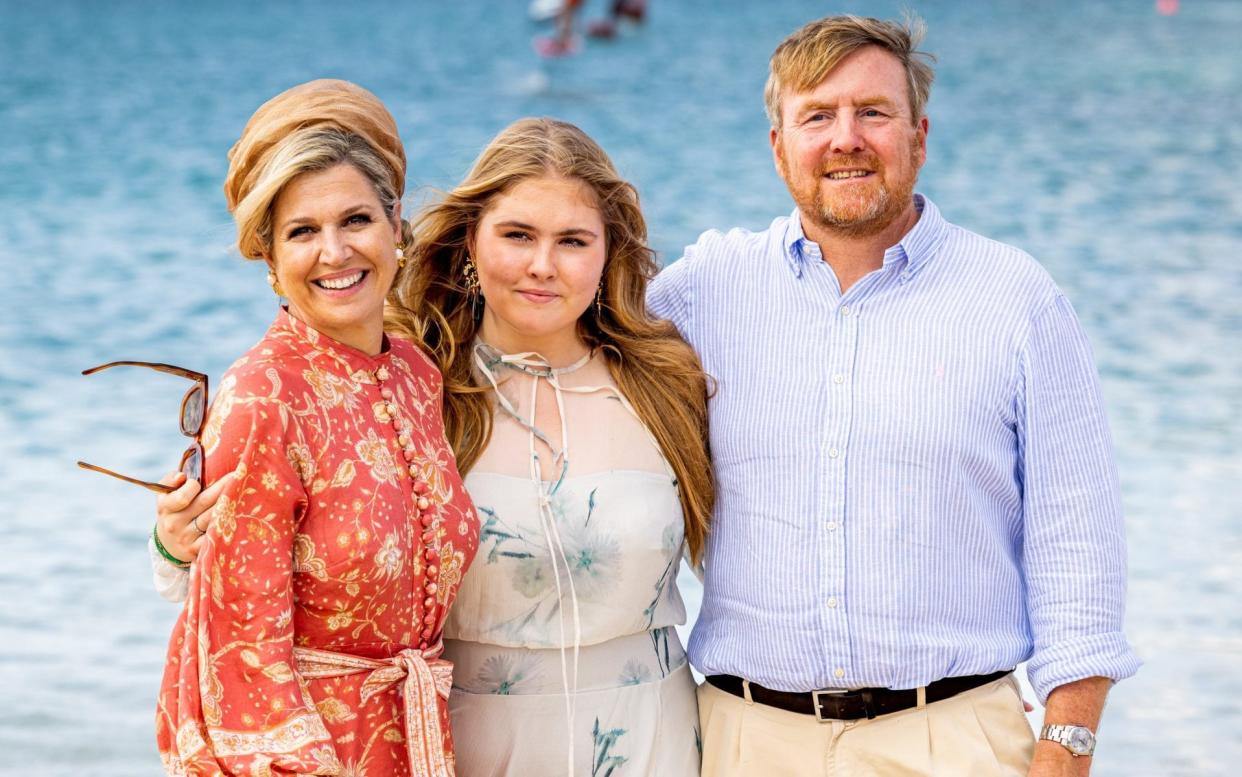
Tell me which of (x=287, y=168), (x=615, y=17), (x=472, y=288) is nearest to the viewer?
(x=287, y=168)

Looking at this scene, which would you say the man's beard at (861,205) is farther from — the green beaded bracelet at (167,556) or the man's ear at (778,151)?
the green beaded bracelet at (167,556)

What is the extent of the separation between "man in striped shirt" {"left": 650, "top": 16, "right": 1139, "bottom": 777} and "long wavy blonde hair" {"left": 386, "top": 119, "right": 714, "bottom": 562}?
9 cm

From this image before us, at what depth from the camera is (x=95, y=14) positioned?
29922 mm

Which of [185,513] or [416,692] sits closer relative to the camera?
[185,513]

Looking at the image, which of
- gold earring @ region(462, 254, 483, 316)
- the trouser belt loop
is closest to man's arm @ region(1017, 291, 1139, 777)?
the trouser belt loop

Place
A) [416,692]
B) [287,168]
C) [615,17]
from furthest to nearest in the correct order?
[615,17] → [416,692] → [287,168]

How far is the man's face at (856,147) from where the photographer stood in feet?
9.27

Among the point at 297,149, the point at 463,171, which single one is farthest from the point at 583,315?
the point at 297,149

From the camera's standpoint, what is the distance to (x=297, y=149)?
233 cm

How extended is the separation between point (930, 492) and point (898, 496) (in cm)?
5

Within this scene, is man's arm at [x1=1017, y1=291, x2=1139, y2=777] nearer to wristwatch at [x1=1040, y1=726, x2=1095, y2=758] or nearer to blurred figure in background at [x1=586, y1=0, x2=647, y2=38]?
wristwatch at [x1=1040, y1=726, x2=1095, y2=758]

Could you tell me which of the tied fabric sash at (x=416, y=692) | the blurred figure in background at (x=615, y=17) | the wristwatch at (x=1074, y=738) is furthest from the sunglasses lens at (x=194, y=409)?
the blurred figure in background at (x=615, y=17)

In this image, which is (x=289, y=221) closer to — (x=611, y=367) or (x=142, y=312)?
(x=611, y=367)

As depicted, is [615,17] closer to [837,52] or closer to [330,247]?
[837,52]
